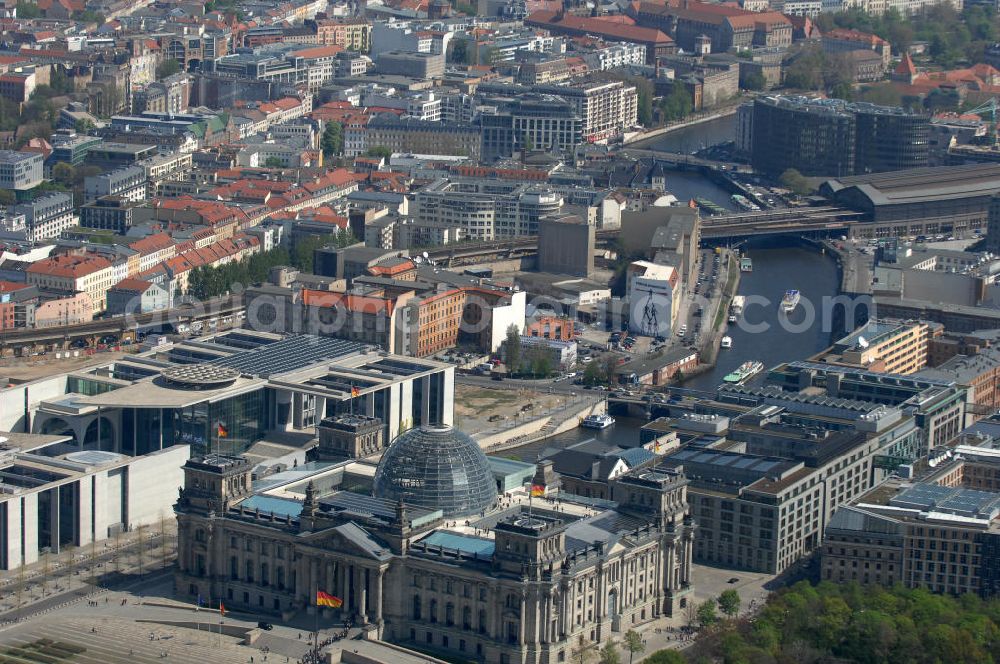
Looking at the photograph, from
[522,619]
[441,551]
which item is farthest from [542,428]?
[522,619]

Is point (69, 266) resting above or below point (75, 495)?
above

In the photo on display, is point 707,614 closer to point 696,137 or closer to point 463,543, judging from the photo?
point 463,543

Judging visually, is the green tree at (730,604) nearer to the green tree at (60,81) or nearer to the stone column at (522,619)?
the stone column at (522,619)

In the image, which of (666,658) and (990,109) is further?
(990,109)

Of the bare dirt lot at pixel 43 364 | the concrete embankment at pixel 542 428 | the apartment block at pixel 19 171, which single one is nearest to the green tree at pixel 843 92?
the apartment block at pixel 19 171

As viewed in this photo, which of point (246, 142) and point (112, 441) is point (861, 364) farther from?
point (246, 142)

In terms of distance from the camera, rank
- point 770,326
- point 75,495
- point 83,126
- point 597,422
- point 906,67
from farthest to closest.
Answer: point 906,67
point 83,126
point 770,326
point 597,422
point 75,495
